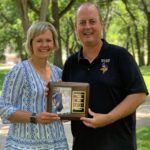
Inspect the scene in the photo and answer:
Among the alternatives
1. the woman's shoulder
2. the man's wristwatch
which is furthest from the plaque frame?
the woman's shoulder

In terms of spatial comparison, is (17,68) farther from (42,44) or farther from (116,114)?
(116,114)

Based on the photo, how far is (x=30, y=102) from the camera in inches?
167

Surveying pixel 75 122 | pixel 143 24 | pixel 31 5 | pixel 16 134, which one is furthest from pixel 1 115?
pixel 143 24

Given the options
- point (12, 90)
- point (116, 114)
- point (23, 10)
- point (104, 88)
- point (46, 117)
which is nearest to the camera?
point (116, 114)

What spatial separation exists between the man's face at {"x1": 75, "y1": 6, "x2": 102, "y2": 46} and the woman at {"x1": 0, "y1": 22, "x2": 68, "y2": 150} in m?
0.43

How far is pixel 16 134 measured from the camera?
4289 millimetres

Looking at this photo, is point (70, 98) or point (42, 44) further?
point (42, 44)

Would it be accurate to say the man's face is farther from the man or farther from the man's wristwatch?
the man's wristwatch

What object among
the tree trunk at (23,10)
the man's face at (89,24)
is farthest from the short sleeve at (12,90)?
the tree trunk at (23,10)

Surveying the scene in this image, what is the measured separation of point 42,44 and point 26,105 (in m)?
0.54

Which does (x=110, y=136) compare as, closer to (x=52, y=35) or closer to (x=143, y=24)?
(x=52, y=35)

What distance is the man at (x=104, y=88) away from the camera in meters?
3.82

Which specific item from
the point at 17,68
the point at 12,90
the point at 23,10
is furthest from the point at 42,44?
the point at 23,10

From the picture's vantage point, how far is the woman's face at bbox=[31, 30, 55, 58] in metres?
4.29
